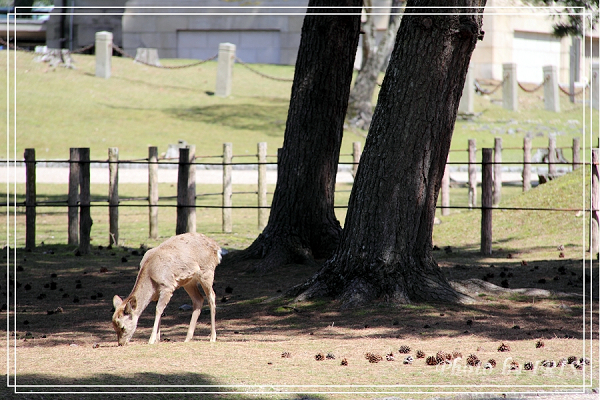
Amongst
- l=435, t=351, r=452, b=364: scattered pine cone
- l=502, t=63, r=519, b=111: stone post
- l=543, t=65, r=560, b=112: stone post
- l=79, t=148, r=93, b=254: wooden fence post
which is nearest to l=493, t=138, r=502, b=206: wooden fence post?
l=79, t=148, r=93, b=254: wooden fence post

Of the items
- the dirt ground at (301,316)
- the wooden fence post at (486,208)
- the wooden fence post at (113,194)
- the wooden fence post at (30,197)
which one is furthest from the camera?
the wooden fence post at (113,194)

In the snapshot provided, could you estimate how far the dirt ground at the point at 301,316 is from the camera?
6207 mm

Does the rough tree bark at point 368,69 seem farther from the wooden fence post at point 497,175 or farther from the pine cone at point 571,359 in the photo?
the pine cone at point 571,359

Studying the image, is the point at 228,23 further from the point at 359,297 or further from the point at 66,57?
the point at 359,297

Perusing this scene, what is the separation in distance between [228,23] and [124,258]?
3546 cm

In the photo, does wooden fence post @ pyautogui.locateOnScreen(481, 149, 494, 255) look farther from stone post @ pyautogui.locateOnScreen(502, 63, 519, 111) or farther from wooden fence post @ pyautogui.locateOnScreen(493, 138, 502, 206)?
stone post @ pyautogui.locateOnScreen(502, 63, 519, 111)

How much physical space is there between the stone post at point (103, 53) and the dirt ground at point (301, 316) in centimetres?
2426

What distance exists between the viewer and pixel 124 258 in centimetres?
1069

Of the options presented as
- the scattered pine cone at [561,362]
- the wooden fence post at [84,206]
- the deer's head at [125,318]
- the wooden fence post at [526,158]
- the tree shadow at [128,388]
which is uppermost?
the wooden fence post at [526,158]

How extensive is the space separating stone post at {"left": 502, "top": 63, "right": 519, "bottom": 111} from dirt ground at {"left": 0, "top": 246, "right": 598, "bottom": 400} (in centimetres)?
2782

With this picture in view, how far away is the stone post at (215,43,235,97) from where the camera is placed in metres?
32.1

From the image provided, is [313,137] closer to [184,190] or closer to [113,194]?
[184,190]

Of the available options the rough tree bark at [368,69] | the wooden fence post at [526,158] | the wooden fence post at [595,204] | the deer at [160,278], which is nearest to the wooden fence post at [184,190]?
the deer at [160,278]

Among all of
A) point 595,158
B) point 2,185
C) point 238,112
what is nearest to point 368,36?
point 238,112
